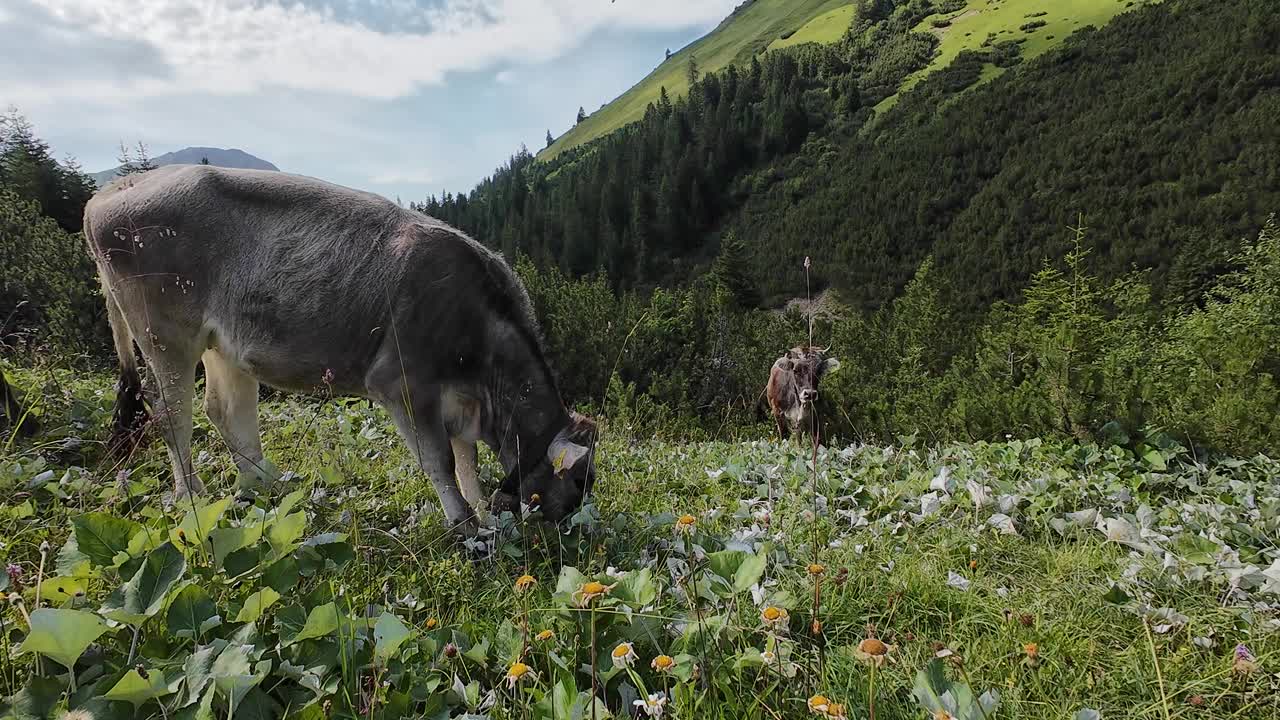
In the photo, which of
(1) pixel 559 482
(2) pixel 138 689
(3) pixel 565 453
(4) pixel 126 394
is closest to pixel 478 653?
(2) pixel 138 689

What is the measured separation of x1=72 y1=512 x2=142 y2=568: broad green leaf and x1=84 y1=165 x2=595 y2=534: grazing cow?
7.67 feet

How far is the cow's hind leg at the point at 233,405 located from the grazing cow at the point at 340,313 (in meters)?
0.42

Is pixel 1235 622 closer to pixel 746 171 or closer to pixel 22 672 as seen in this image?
pixel 22 672

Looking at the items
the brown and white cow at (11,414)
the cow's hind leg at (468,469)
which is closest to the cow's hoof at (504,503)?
the cow's hind leg at (468,469)

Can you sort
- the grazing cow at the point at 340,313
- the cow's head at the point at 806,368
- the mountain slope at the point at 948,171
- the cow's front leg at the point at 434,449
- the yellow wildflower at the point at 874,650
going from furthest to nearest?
the mountain slope at the point at 948,171, the cow's head at the point at 806,368, the grazing cow at the point at 340,313, the cow's front leg at the point at 434,449, the yellow wildflower at the point at 874,650

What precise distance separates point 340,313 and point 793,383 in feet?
27.6

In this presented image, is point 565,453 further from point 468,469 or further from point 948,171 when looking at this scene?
point 948,171

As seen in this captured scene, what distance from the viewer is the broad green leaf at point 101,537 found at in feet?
7.73

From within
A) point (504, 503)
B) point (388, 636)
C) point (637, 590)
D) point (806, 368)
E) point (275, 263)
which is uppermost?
point (275, 263)

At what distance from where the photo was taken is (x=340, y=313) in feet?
16.4

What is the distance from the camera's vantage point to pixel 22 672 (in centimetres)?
211

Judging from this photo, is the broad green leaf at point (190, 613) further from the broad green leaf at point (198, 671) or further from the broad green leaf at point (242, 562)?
the broad green leaf at point (242, 562)

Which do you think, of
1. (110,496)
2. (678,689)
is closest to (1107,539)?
(678,689)

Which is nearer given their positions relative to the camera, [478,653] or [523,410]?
[478,653]
